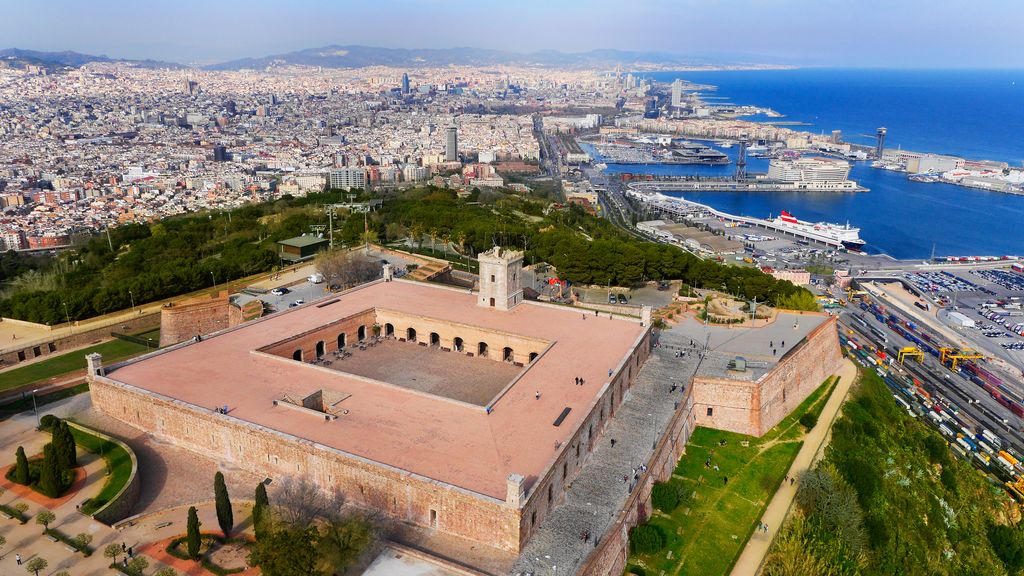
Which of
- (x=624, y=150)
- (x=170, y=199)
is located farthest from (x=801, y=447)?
(x=624, y=150)

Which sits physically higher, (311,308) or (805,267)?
(311,308)

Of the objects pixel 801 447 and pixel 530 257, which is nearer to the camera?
pixel 801 447

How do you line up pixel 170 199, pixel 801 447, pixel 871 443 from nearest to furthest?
pixel 801 447 < pixel 871 443 < pixel 170 199

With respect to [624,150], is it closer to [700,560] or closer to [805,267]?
[805,267]

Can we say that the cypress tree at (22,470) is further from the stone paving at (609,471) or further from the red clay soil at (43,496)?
the stone paving at (609,471)

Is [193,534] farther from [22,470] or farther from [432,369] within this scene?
[432,369]

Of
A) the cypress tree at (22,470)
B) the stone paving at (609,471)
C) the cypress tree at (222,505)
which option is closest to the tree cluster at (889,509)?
the stone paving at (609,471)
